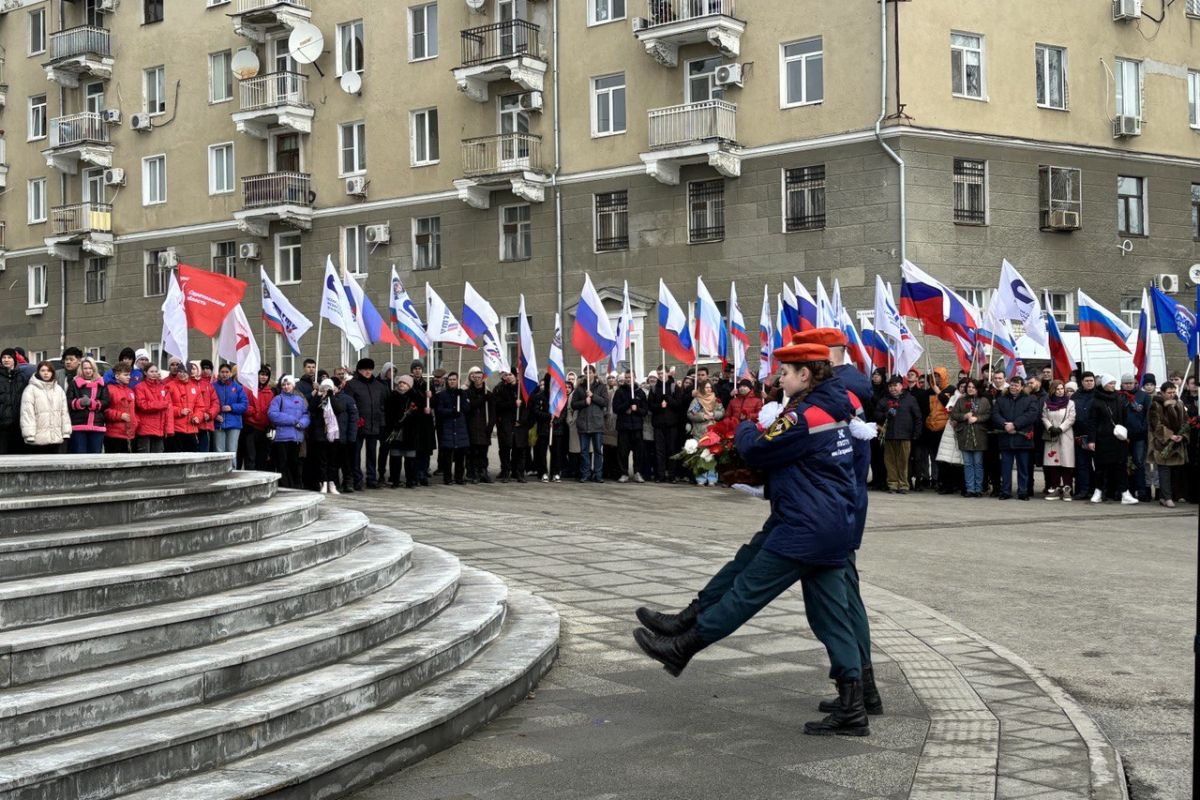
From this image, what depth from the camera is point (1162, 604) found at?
1068cm

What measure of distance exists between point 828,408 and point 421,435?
52.5 ft

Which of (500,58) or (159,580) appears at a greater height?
(500,58)

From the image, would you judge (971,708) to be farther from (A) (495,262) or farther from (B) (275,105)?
(B) (275,105)

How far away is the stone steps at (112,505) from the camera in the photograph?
261 inches

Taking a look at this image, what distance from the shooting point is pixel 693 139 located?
106 ft

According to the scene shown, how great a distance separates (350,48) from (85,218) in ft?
38.2

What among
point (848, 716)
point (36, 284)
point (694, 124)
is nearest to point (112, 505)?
point (848, 716)

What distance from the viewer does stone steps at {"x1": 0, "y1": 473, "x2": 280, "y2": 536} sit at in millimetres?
6641

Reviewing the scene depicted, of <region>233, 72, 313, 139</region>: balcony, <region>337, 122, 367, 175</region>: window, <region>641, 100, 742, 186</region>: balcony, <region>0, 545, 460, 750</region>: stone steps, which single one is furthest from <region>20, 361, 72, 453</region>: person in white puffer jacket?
<region>233, 72, 313, 139</region>: balcony

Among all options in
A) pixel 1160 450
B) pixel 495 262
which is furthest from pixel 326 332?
pixel 1160 450

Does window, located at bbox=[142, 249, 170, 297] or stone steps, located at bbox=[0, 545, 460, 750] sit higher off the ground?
window, located at bbox=[142, 249, 170, 297]

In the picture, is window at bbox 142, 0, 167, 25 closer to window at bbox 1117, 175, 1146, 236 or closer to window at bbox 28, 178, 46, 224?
window at bbox 28, 178, 46, 224

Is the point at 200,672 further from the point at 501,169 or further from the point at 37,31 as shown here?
the point at 37,31

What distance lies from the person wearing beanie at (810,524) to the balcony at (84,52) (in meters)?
42.4
